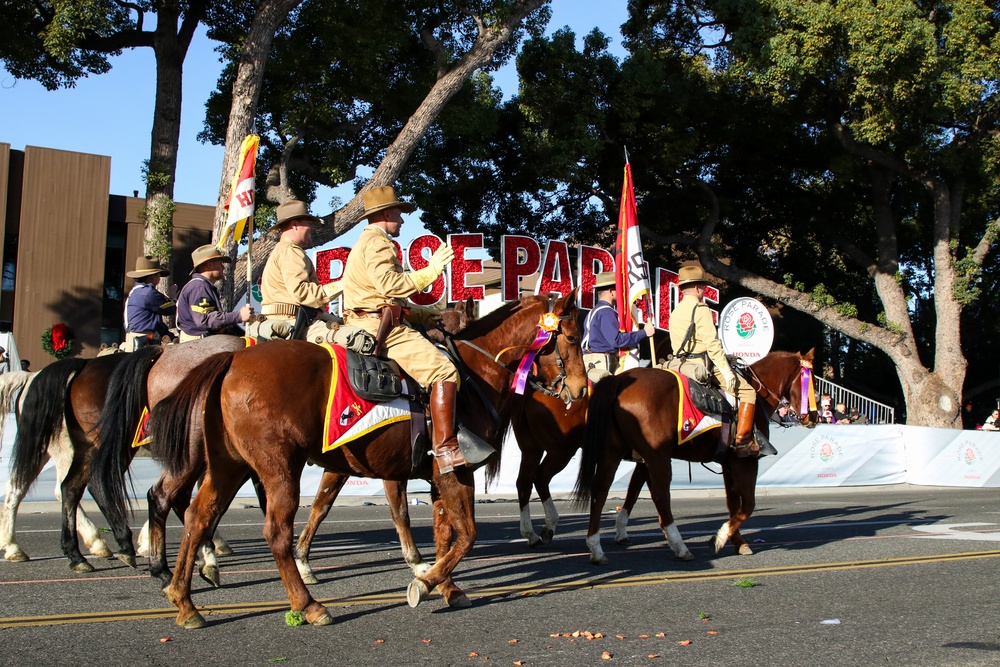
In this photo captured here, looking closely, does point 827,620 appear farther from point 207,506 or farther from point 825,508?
point 825,508

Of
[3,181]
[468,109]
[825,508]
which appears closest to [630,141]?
[468,109]

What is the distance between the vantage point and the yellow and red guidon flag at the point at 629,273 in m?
15.1

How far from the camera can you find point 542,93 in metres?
27.6

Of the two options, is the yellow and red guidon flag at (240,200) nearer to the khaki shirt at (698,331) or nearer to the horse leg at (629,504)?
the khaki shirt at (698,331)

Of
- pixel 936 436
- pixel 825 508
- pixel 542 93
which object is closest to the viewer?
pixel 825 508

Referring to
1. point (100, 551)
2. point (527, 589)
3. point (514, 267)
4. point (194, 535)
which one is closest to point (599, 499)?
point (527, 589)

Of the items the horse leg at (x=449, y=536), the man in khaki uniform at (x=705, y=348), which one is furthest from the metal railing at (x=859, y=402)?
the horse leg at (x=449, y=536)

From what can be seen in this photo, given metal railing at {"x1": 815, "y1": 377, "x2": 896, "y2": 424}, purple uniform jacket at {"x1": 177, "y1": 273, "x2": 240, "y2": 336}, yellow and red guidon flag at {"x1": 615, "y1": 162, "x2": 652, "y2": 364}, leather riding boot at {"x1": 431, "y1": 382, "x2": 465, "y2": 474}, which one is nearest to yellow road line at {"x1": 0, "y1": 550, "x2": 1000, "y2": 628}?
leather riding boot at {"x1": 431, "y1": 382, "x2": 465, "y2": 474}

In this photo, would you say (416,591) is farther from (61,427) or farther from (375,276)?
(61,427)

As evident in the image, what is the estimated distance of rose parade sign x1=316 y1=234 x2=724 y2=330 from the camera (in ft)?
80.2

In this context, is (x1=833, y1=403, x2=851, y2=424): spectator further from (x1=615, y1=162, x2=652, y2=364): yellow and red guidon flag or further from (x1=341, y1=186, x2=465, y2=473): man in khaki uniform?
(x1=341, y1=186, x2=465, y2=473): man in khaki uniform

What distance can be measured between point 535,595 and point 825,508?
946cm

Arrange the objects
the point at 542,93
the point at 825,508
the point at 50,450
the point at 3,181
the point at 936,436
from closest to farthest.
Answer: the point at 50,450 → the point at 825,508 → the point at 936,436 → the point at 542,93 → the point at 3,181

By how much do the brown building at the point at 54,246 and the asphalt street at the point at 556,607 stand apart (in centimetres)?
2048
